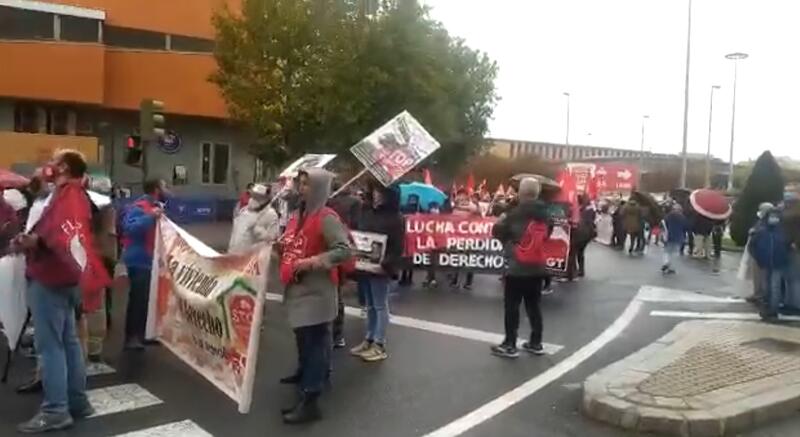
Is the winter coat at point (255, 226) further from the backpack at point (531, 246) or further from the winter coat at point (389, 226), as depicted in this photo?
the backpack at point (531, 246)

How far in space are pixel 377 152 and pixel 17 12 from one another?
22437 millimetres

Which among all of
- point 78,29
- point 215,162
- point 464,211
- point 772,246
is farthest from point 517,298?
point 215,162

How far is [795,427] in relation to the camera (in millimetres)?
6121

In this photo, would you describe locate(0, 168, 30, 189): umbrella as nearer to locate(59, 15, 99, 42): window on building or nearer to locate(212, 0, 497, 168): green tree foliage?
locate(212, 0, 497, 168): green tree foliage

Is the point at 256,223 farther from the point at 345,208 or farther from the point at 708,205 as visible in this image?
the point at 708,205

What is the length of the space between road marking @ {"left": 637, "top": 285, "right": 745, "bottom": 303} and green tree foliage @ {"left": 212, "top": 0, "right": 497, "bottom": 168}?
14.5 metres

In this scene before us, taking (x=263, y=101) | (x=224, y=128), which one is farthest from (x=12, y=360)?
(x=224, y=128)

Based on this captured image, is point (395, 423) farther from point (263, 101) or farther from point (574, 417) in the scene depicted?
point (263, 101)

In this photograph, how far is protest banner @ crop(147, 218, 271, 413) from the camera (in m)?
5.54

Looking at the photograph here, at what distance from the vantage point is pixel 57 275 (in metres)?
5.33

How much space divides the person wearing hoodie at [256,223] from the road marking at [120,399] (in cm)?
219

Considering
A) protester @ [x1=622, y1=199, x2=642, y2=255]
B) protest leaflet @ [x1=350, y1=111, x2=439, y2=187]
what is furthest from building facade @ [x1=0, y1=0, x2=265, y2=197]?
protest leaflet @ [x1=350, y1=111, x2=439, y2=187]

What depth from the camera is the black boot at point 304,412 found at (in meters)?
5.82

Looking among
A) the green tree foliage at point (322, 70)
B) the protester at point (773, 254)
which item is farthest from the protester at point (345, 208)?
the green tree foliage at point (322, 70)
